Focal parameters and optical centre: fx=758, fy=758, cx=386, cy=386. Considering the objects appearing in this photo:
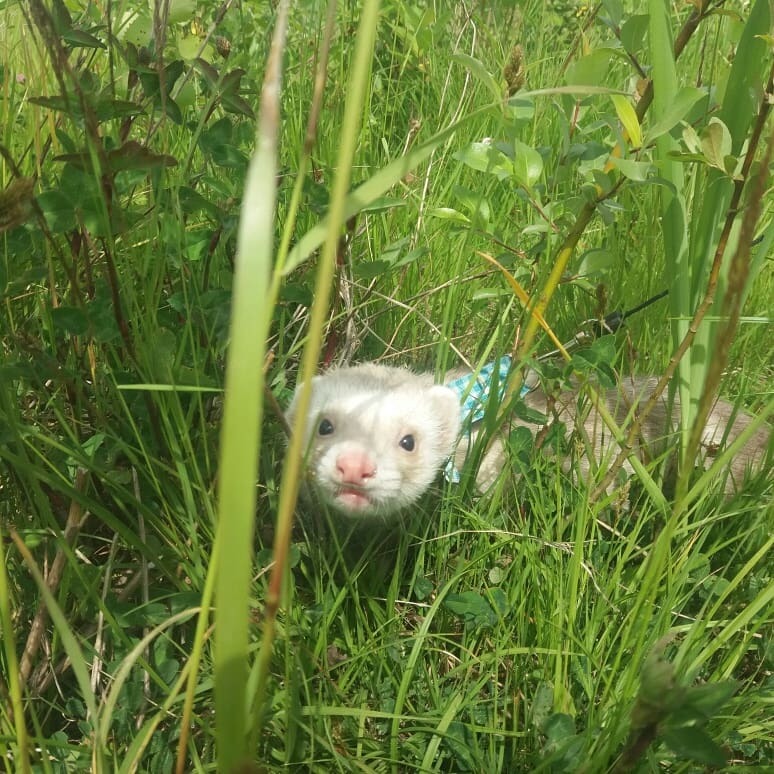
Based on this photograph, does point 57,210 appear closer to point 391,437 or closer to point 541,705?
point 391,437

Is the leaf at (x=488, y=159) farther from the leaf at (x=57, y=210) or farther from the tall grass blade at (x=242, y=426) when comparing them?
the tall grass blade at (x=242, y=426)

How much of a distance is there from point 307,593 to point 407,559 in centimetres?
32

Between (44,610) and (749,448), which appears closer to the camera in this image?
(44,610)

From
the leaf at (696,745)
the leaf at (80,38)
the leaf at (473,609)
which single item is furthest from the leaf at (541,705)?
the leaf at (80,38)

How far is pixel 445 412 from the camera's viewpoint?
2207 millimetres

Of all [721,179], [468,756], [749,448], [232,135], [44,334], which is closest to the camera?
[468,756]

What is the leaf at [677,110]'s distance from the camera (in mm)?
1406

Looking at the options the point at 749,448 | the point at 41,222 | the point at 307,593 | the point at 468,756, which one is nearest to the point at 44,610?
the point at 307,593

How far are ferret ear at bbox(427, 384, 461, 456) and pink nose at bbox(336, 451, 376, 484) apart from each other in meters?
0.42

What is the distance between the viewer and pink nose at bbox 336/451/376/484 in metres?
1.82

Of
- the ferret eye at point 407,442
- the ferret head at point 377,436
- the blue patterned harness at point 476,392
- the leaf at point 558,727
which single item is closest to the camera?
the leaf at point 558,727

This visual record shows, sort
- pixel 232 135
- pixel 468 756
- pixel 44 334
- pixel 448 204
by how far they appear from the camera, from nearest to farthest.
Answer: pixel 468 756 < pixel 232 135 < pixel 44 334 < pixel 448 204

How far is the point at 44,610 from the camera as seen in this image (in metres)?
1.46

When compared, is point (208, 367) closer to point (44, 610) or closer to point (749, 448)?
point (44, 610)
